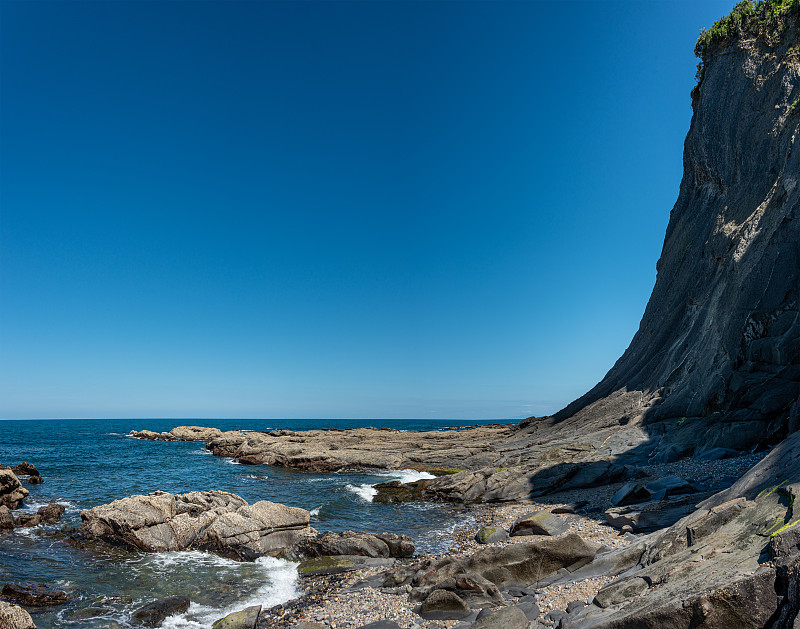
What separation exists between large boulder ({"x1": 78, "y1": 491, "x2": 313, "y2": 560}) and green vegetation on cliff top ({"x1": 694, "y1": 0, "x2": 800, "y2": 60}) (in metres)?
53.1

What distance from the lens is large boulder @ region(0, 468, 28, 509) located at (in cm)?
2795

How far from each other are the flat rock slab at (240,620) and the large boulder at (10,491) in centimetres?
2287

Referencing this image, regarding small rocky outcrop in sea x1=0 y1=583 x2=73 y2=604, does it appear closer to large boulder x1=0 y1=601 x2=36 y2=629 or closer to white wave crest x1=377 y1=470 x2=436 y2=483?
large boulder x1=0 y1=601 x2=36 y2=629

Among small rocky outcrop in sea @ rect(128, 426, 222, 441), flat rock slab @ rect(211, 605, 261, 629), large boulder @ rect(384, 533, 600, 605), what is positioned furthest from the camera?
small rocky outcrop in sea @ rect(128, 426, 222, 441)

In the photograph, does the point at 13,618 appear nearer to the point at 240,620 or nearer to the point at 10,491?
the point at 240,620

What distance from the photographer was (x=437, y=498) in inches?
1294

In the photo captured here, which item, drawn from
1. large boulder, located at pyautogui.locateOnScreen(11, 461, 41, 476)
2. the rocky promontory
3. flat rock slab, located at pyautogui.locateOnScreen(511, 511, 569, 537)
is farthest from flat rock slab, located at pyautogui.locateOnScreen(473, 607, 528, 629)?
large boulder, located at pyautogui.locateOnScreen(11, 461, 41, 476)

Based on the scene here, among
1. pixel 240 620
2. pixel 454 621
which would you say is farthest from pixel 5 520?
pixel 454 621

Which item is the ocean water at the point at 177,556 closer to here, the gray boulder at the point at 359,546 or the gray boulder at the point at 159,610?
the gray boulder at the point at 159,610

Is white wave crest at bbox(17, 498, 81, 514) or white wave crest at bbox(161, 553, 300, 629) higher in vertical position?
white wave crest at bbox(161, 553, 300, 629)

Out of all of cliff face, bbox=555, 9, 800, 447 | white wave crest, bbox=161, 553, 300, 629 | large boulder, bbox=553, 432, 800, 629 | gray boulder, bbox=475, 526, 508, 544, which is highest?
cliff face, bbox=555, 9, 800, 447

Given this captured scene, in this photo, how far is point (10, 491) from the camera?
28.7 metres

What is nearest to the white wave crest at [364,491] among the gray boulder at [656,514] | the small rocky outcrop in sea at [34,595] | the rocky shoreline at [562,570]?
the rocky shoreline at [562,570]

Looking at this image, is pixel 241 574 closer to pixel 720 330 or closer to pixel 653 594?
pixel 653 594
